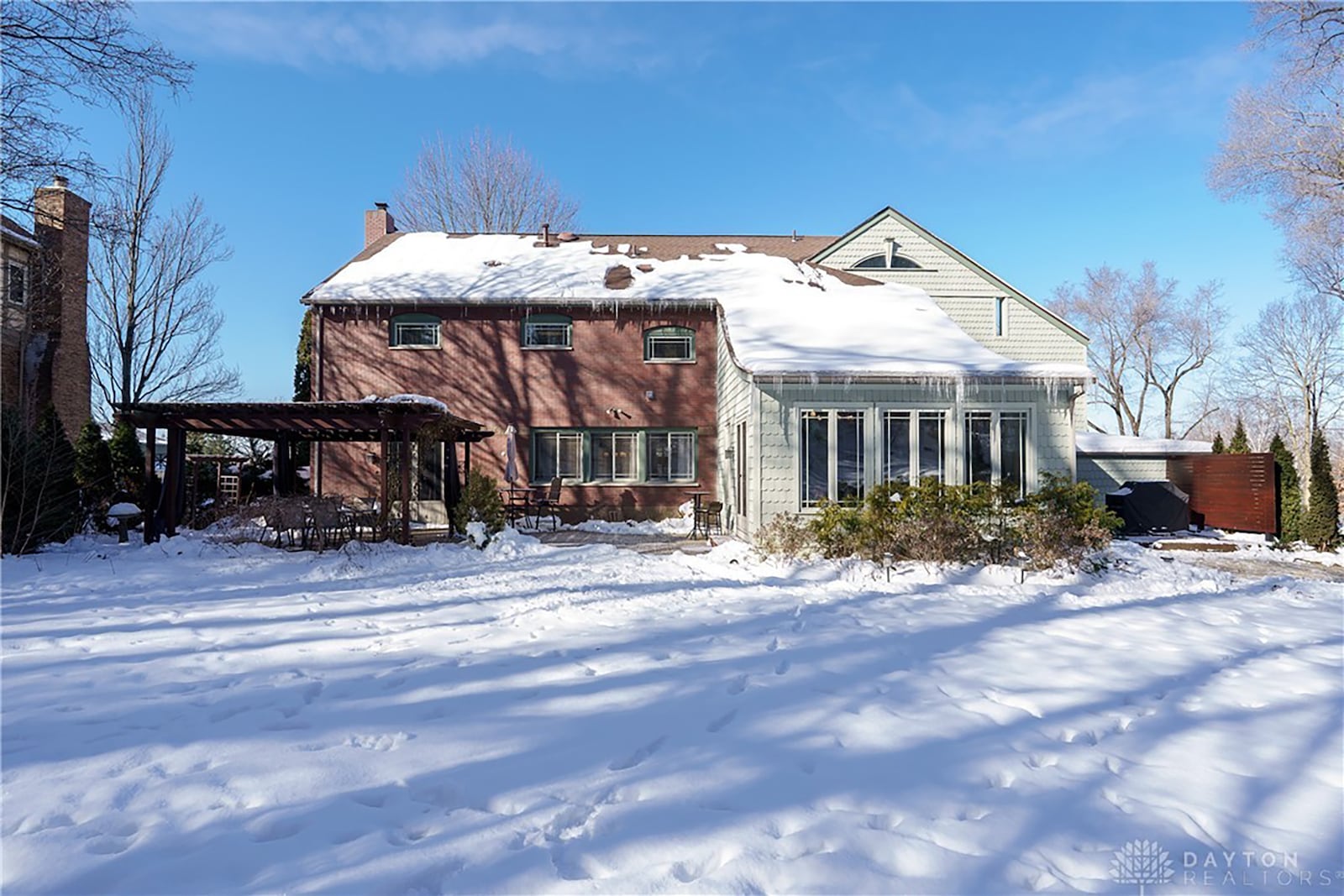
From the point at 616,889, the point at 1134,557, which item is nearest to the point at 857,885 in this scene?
the point at 616,889

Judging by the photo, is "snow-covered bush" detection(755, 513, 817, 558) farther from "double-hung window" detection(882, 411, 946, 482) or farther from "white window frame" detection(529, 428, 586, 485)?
"white window frame" detection(529, 428, 586, 485)

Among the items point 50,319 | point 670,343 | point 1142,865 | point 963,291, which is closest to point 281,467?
point 50,319

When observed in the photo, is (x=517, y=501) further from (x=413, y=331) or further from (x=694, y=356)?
(x=694, y=356)

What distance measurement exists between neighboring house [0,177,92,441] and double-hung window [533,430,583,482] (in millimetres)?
11064

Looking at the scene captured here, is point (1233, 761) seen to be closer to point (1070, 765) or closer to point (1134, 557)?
point (1070, 765)

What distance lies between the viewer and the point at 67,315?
1753 cm

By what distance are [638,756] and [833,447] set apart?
836 cm

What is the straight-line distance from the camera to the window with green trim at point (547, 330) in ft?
54.7

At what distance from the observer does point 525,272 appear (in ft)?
57.8

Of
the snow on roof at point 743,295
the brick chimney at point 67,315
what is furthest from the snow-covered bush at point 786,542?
the brick chimney at point 67,315

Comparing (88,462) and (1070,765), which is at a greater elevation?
(88,462)

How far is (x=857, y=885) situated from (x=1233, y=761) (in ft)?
7.67

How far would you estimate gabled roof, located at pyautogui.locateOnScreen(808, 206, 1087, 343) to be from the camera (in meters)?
18.2

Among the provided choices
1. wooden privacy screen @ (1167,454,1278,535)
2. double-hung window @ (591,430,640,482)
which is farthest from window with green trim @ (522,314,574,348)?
wooden privacy screen @ (1167,454,1278,535)
